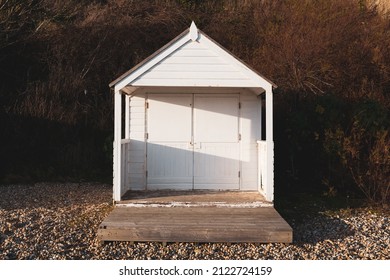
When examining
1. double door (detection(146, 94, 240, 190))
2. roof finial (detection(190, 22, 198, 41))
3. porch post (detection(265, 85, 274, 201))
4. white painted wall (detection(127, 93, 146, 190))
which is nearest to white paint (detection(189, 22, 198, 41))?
roof finial (detection(190, 22, 198, 41))

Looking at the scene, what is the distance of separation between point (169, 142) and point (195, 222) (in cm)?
284

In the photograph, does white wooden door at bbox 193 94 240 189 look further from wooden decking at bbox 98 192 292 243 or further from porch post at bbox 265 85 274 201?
porch post at bbox 265 85 274 201

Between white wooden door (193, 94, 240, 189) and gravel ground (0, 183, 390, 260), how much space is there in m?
1.93

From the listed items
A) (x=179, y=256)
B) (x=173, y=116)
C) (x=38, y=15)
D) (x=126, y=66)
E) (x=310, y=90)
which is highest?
(x=38, y=15)

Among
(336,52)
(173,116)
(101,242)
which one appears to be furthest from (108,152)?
(336,52)

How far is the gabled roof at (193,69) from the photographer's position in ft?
23.6

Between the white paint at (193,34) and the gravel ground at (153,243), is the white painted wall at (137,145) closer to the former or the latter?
the gravel ground at (153,243)

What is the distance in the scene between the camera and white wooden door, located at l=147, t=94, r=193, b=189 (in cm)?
866

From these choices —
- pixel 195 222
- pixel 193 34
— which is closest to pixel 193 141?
pixel 193 34

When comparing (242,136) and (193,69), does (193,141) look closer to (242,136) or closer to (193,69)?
(242,136)

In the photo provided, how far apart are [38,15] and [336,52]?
10436 mm

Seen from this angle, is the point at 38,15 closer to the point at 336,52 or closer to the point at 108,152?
the point at 108,152

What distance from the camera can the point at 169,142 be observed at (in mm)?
8664

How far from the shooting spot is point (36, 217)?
7508mm
